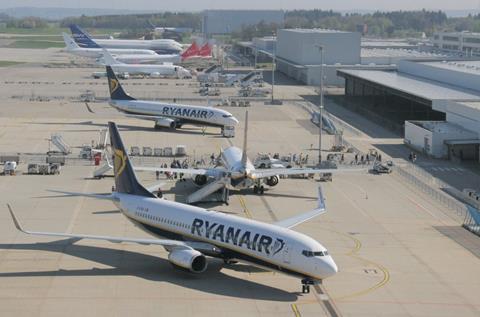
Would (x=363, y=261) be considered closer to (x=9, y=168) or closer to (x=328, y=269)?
(x=328, y=269)

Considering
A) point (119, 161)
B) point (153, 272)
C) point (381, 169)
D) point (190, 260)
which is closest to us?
point (190, 260)

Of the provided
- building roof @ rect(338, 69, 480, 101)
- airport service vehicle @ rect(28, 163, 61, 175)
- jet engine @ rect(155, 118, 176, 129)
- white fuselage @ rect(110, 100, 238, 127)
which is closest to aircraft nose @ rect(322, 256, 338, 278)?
airport service vehicle @ rect(28, 163, 61, 175)

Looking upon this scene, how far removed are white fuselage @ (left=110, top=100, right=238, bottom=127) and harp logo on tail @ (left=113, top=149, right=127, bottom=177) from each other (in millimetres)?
57746

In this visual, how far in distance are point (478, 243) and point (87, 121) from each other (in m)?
75.2

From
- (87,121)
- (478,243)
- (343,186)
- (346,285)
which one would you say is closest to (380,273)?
(346,285)

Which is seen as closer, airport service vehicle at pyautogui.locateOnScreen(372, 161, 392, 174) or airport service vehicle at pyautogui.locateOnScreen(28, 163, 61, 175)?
airport service vehicle at pyautogui.locateOnScreen(28, 163, 61, 175)

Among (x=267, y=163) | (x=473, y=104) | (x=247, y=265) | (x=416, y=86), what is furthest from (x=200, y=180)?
(x=416, y=86)

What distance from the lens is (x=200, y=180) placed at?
7944 centimetres

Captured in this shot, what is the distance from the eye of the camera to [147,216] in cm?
5659

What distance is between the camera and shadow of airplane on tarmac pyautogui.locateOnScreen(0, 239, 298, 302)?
162 feet

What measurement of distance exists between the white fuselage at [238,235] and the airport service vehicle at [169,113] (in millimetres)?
59411

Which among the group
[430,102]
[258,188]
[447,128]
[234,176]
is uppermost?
[234,176]

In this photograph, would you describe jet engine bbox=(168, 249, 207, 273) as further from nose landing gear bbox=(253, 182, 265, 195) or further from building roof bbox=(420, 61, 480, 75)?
building roof bbox=(420, 61, 480, 75)

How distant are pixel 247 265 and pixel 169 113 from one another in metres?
67.6
